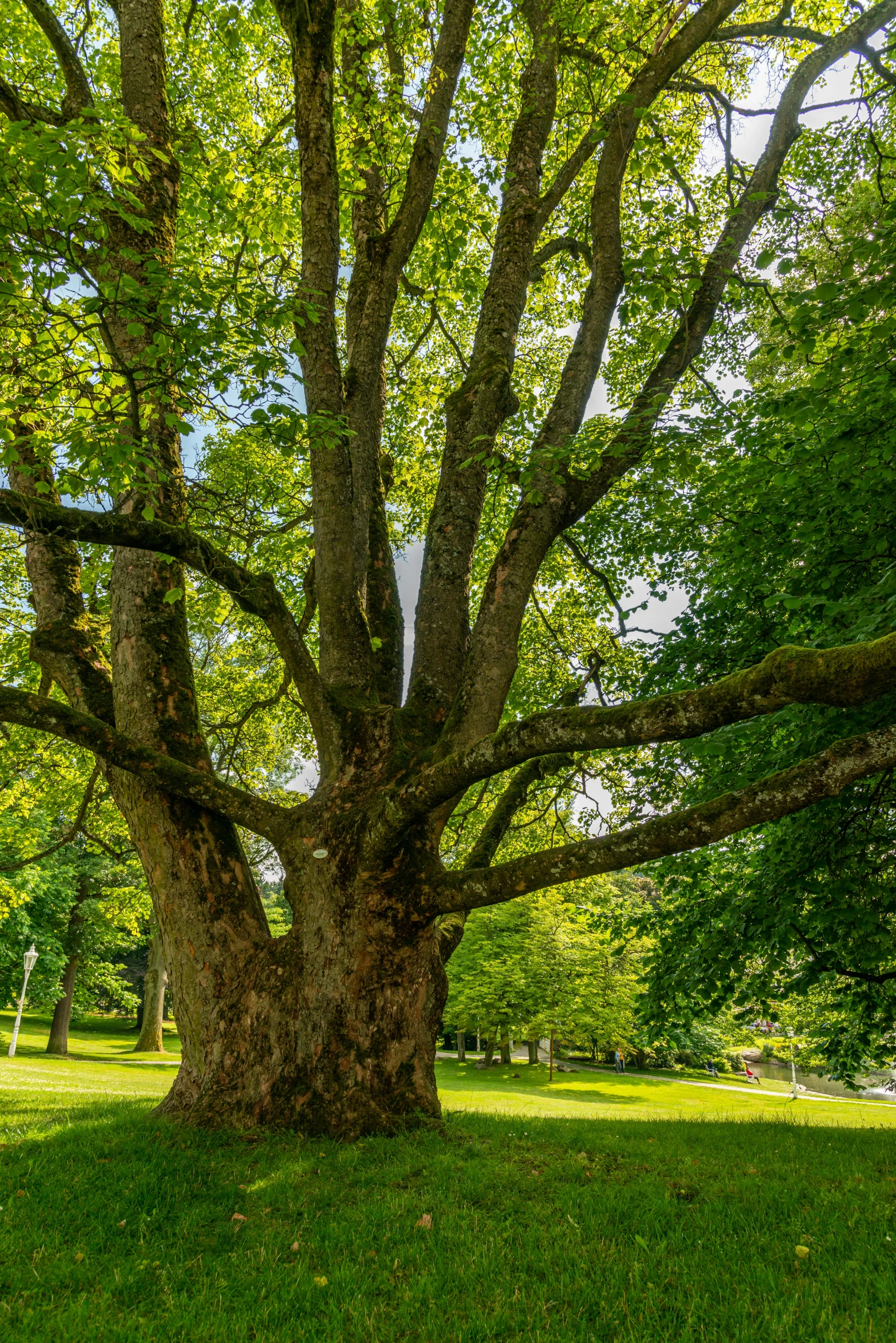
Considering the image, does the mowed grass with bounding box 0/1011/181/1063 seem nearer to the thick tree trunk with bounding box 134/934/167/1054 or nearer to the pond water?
the thick tree trunk with bounding box 134/934/167/1054

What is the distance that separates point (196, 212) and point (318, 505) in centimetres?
341

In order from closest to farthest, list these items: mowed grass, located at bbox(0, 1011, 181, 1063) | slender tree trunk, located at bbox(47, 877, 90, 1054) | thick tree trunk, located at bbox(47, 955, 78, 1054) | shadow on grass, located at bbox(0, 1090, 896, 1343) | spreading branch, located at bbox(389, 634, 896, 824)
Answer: shadow on grass, located at bbox(0, 1090, 896, 1343), spreading branch, located at bbox(389, 634, 896, 824), mowed grass, located at bbox(0, 1011, 181, 1063), thick tree trunk, located at bbox(47, 955, 78, 1054), slender tree trunk, located at bbox(47, 877, 90, 1054)

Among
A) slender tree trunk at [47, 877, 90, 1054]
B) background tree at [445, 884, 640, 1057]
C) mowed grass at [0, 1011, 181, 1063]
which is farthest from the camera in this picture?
slender tree trunk at [47, 877, 90, 1054]

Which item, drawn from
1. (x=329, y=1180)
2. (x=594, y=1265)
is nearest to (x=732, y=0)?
(x=594, y=1265)

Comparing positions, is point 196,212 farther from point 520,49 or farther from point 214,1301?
point 214,1301

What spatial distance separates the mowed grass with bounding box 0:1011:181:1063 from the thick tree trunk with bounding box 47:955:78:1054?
38 cm

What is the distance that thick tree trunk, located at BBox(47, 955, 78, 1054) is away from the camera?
2712 cm

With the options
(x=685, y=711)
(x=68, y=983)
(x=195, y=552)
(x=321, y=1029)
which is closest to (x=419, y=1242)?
(x=321, y=1029)

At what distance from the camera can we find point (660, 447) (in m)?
6.28

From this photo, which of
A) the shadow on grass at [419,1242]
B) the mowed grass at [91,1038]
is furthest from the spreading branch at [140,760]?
the mowed grass at [91,1038]

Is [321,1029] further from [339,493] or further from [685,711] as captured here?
[339,493]

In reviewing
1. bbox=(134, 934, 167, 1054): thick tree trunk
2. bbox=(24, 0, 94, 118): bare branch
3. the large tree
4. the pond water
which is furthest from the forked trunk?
the pond water

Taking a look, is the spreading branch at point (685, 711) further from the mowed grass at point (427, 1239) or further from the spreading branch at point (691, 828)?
the mowed grass at point (427, 1239)

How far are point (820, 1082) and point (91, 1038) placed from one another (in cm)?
4442
